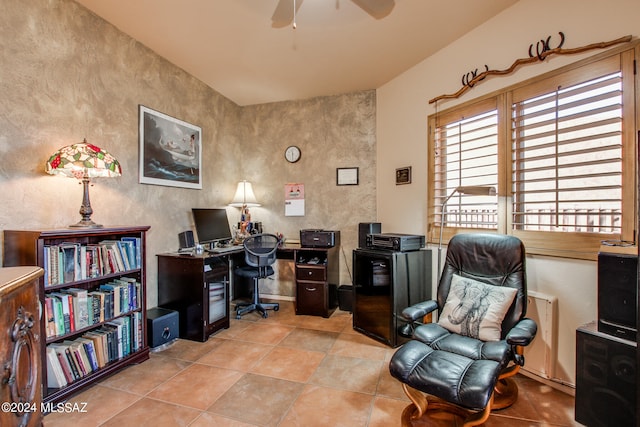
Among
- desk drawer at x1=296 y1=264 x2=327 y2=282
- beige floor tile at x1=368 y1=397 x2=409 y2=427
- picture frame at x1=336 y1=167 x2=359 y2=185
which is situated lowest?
beige floor tile at x1=368 y1=397 x2=409 y2=427

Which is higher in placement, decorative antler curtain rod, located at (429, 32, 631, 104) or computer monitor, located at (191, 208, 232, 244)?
decorative antler curtain rod, located at (429, 32, 631, 104)

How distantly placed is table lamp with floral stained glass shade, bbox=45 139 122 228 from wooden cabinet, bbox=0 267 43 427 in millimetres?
1147

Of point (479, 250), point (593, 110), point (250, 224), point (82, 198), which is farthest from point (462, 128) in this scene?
point (82, 198)

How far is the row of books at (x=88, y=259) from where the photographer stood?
6.41ft

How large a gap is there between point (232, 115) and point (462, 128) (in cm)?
317

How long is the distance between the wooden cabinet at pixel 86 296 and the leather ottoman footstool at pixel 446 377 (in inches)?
82.4

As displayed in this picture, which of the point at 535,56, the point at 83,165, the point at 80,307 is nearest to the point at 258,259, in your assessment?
the point at 80,307

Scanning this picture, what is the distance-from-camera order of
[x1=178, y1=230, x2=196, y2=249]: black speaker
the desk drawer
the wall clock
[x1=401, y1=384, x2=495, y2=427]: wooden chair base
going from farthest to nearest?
the wall clock
the desk drawer
[x1=178, y1=230, x2=196, y2=249]: black speaker
[x1=401, y1=384, x2=495, y2=427]: wooden chair base

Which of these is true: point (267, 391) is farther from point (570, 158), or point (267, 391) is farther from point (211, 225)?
point (570, 158)

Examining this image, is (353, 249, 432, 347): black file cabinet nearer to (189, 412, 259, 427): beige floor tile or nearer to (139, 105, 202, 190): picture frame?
(189, 412, 259, 427): beige floor tile

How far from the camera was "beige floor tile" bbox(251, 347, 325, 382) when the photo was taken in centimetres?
233

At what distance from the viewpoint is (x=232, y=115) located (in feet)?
14.4

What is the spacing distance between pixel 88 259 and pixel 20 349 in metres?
1.33

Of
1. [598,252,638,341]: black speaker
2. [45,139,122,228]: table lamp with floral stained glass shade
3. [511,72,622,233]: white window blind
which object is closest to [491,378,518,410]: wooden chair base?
[598,252,638,341]: black speaker
